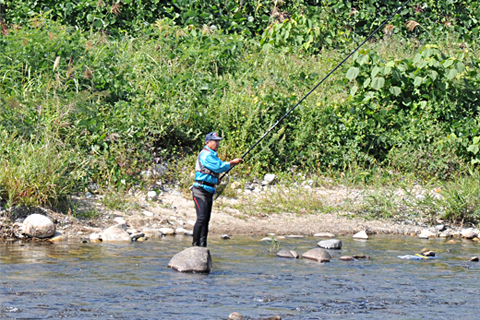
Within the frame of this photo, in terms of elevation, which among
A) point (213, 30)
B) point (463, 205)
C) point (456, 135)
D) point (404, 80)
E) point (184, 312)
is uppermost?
point (213, 30)

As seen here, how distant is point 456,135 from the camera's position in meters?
12.5

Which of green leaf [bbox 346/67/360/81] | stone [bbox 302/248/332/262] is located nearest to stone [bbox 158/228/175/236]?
stone [bbox 302/248/332/262]

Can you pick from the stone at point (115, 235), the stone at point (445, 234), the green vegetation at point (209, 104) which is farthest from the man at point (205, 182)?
the stone at point (445, 234)

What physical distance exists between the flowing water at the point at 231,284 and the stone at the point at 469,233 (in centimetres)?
106

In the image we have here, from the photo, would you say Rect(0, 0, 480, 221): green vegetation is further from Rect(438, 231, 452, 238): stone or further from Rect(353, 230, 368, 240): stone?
Rect(353, 230, 368, 240): stone

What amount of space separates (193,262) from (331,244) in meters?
2.30

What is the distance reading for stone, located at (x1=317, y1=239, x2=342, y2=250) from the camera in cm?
879

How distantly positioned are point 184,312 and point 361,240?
4.48 metres

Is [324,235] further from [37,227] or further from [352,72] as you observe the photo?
[352,72]

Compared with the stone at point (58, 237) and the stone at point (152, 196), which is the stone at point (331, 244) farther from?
the stone at point (58, 237)

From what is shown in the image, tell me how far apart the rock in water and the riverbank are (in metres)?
2.16

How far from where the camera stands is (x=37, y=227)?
8797 mm

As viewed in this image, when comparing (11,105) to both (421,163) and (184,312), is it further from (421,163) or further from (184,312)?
(421,163)

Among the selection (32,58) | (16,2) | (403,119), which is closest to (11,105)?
(32,58)
